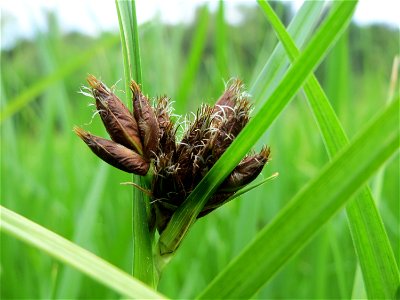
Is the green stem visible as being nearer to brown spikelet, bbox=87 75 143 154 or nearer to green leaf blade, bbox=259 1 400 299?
brown spikelet, bbox=87 75 143 154

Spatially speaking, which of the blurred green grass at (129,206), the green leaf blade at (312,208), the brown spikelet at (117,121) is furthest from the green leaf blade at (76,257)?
the blurred green grass at (129,206)

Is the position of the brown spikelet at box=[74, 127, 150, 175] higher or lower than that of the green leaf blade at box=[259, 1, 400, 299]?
lower

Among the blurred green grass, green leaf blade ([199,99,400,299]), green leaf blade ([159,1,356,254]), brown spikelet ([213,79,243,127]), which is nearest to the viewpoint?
green leaf blade ([199,99,400,299])

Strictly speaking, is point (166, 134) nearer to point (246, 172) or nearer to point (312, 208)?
point (246, 172)

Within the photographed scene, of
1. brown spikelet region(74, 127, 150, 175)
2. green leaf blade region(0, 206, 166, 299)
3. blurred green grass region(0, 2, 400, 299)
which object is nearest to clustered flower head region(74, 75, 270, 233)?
brown spikelet region(74, 127, 150, 175)

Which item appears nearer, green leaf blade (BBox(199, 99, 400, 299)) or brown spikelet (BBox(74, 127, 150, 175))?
green leaf blade (BBox(199, 99, 400, 299))

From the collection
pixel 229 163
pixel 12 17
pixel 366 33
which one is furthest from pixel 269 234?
pixel 12 17

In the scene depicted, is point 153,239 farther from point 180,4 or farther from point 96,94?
point 180,4

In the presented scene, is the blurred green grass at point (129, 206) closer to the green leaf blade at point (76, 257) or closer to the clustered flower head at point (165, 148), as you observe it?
the clustered flower head at point (165, 148)
